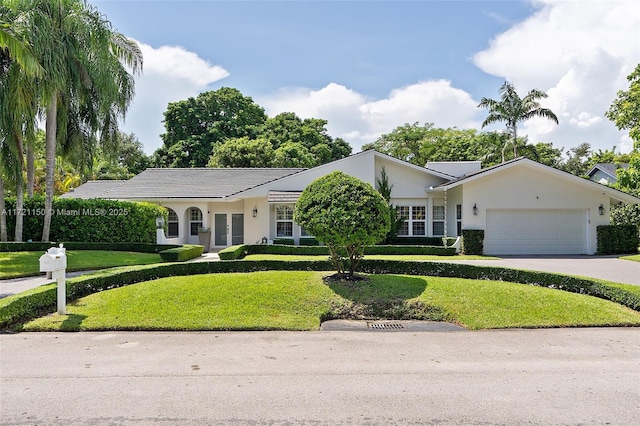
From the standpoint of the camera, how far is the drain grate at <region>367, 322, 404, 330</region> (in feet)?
25.0

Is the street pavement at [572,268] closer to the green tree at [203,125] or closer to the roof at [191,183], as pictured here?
the roof at [191,183]

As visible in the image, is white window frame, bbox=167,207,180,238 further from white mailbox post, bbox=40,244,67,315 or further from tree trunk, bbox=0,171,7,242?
white mailbox post, bbox=40,244,67,315

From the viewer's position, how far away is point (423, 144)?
44406mm

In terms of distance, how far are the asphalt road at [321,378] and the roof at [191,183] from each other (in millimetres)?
16322

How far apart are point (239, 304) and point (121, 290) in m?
2.88

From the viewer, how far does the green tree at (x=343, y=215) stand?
9.17 meters

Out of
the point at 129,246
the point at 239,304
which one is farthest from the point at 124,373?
the point at 129,246

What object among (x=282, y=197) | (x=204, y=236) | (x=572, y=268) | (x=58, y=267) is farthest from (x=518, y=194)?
(x=58, y=267)

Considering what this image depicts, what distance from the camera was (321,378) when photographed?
5.04m

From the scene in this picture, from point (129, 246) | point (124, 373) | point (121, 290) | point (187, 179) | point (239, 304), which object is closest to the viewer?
point (124, 373)

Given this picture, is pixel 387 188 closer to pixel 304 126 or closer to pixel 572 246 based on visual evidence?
pixel 572 246

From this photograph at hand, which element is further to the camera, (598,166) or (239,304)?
(598,166)

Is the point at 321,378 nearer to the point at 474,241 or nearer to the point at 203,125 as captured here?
the point at 474,241

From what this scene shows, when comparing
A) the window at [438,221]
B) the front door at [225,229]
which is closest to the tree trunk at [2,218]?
the front door at [225,229]
